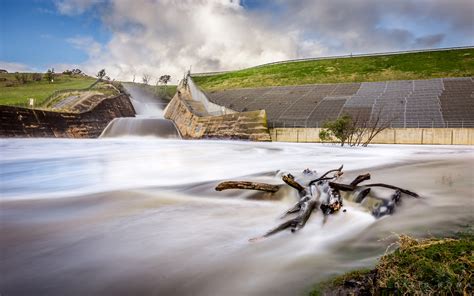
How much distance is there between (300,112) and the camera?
4256cm

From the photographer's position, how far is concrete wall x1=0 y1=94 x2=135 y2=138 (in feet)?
97.8

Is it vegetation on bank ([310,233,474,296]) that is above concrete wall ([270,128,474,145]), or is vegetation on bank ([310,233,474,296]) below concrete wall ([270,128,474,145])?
below

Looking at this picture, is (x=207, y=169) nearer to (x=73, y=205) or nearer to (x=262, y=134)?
(x=73, y=205)

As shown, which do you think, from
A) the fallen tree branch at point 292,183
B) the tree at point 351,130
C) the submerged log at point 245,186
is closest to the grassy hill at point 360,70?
the tree at point 351,130

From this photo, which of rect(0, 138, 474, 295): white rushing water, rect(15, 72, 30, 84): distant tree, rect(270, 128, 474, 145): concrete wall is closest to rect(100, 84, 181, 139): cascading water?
rect(270, 128, 474, 145): concrete wall

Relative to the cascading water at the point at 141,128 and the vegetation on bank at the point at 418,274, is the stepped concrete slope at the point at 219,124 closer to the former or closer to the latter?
the cascading water at the point at 141,128

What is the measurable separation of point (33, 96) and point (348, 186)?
6519 cm

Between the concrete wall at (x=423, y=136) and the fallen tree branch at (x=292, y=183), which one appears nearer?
the fallen tree branch at (x=292, y=183)

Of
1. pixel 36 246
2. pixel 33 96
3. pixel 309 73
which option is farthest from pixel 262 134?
pixel 33 96

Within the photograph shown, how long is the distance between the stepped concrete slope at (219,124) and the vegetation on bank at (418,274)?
2808 centimetres

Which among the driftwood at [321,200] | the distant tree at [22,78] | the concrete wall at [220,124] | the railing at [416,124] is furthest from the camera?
the distant tree at [22,78]

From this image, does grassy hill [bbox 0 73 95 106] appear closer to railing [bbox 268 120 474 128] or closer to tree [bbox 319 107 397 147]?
railing [bbox 268 120 474 128]

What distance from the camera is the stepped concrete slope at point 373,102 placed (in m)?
34.8

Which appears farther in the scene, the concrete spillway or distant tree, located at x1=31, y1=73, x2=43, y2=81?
distant tree, located at x1=31, y1=73, x2=43, y2=81
